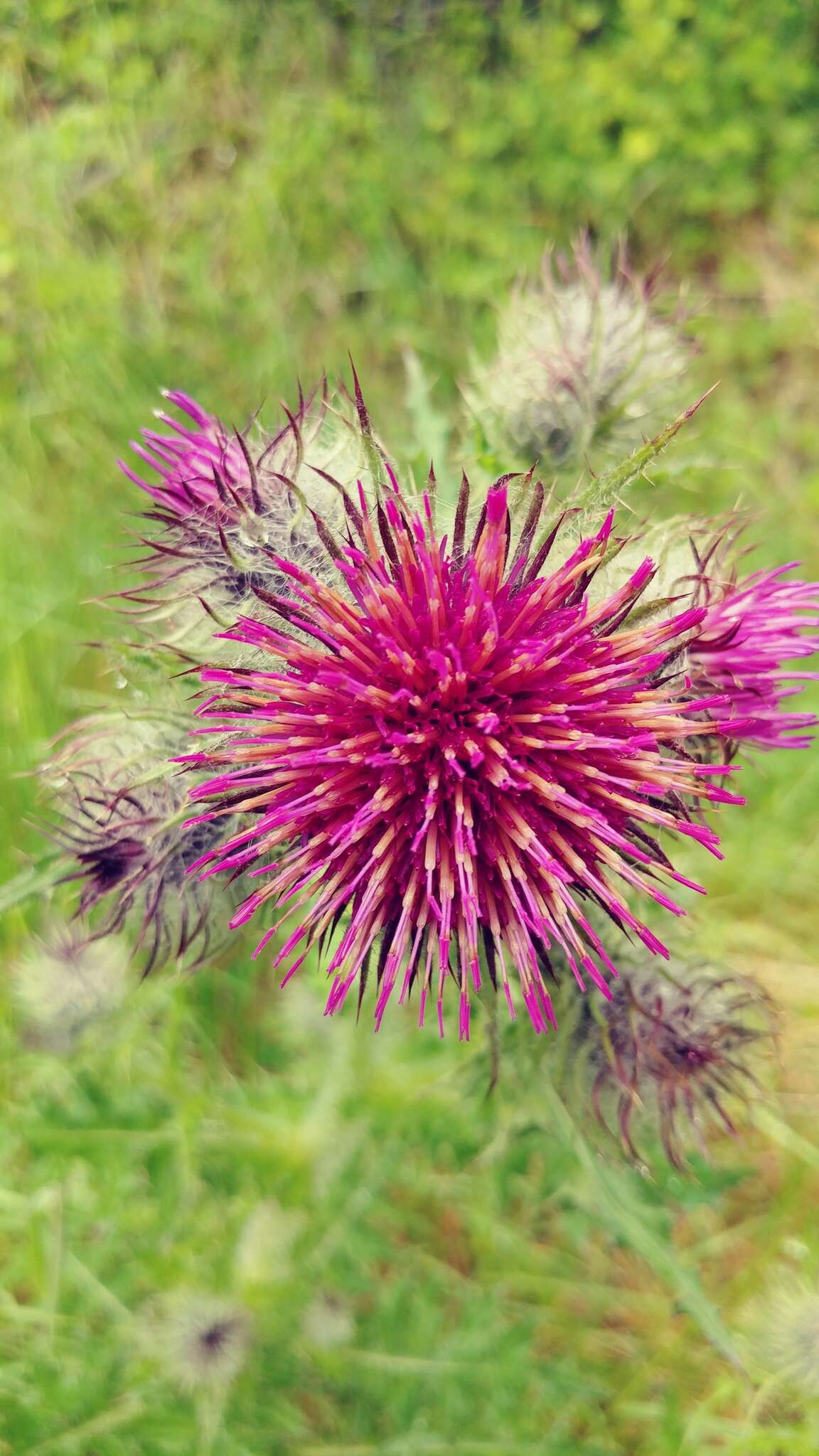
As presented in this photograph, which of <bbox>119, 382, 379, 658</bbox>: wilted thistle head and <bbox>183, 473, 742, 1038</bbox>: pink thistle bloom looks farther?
<bbox>119, 382, 379, 658</bbox>: wilted thistle head

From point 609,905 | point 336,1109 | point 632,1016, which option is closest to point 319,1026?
point 336,1109

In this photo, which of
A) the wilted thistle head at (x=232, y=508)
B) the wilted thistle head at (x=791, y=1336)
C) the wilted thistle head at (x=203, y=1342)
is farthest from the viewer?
the wilted thistle head at (x=203, y=1342)

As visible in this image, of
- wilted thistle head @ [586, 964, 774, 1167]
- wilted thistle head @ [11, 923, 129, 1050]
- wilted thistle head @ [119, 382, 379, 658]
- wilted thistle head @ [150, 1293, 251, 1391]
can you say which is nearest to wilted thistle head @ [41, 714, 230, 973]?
wilted thistle head @ [119, 382, 379, 658]

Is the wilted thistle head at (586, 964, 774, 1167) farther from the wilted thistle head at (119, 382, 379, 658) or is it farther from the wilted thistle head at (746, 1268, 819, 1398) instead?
the wilted thistle head at (119, 382, 379, 658)

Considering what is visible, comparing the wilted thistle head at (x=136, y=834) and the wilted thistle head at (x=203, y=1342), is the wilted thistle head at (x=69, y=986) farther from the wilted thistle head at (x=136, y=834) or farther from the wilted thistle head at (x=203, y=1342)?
the wilted thistle head at (x=203, y=1342)

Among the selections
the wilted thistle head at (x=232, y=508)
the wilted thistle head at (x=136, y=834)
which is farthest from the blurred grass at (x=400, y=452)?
the wilted thistle head at (x=232, y=508)

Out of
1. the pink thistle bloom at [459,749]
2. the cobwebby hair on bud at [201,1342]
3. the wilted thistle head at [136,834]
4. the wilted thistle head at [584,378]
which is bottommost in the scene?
the cobwebby hair on bud at [201,1342]

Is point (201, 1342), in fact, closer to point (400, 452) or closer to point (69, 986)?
point (69, 986)

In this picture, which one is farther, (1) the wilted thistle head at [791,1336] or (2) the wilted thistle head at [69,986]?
(2) the wilted thistle head at [69,986]
